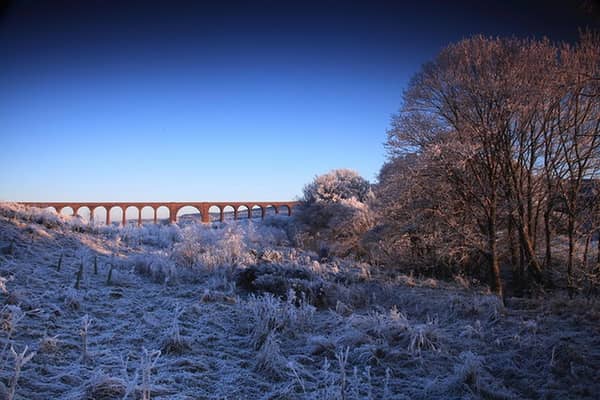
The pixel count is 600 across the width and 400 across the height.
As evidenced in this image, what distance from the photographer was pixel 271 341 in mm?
3295

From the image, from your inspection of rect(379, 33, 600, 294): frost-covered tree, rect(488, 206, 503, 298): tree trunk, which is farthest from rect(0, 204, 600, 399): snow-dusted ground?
rect(379, 33, 600, 294): frost-covered tree

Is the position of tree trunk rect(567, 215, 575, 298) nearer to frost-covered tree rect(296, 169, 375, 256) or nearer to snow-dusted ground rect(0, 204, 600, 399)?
snow-dusted ground rect(0, 204, 600, 399)

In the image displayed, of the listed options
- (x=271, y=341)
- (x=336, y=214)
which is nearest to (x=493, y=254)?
(x=271, y=341)

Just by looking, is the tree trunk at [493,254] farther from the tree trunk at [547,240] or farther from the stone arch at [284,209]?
the stone arch at [284,209]

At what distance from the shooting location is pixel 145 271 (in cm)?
685

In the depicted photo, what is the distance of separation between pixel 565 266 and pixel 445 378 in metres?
5.91

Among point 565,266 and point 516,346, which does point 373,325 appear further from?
point 565,266

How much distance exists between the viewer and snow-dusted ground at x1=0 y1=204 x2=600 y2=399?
2660 millimetres

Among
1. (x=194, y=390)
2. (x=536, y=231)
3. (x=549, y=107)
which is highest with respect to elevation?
(x=549, y=107)

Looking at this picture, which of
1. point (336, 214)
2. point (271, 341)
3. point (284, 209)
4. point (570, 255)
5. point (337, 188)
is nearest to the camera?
point (271, 341)

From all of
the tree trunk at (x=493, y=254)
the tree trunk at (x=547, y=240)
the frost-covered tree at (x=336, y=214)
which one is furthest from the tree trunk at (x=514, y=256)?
the frost-covered tree at (x=336, y=214)

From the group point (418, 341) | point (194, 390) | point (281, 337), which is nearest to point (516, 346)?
point (418, 341)

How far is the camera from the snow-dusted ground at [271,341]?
2660mm

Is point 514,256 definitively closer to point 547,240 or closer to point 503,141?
point 547,240
